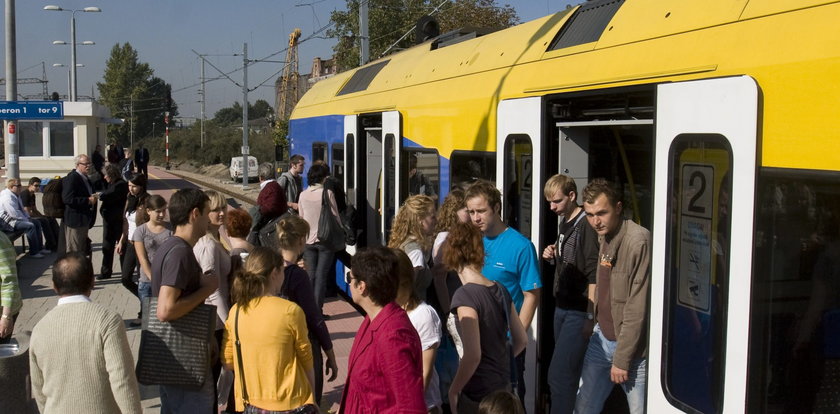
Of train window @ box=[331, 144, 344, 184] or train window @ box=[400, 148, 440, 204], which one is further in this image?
train window @ box=[331, 144, 344, 184]

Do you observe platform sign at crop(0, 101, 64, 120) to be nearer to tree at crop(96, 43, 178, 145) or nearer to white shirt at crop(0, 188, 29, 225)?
white shirt at crop(0, 188, 29, 225)

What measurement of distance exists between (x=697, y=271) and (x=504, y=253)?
1228mm

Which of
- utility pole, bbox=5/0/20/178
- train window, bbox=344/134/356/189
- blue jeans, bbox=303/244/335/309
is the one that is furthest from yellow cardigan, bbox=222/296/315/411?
utility pole, bbox=5/0/20/178

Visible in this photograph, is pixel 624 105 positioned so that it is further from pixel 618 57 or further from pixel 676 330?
pixel 676 330

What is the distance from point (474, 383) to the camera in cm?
441

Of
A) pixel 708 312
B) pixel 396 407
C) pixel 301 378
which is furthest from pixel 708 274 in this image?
pixel 301 378

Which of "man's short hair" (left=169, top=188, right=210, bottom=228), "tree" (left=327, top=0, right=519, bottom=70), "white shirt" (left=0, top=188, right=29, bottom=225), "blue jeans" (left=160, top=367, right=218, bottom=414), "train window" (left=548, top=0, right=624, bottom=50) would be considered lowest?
"blue jeans" (left=160, top=367, right=218, bottom=414)

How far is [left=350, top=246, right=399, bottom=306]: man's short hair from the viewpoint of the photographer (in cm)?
357

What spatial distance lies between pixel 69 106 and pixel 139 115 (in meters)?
73.6

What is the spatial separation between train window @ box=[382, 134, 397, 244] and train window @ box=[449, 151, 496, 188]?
1.88 metres

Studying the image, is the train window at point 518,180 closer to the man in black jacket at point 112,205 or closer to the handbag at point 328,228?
the handbag at point 328,228

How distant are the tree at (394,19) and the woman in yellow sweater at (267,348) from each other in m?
27.5

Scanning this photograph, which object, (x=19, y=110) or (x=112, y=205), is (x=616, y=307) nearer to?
(x=112, y=205)

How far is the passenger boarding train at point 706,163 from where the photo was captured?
3.39m
